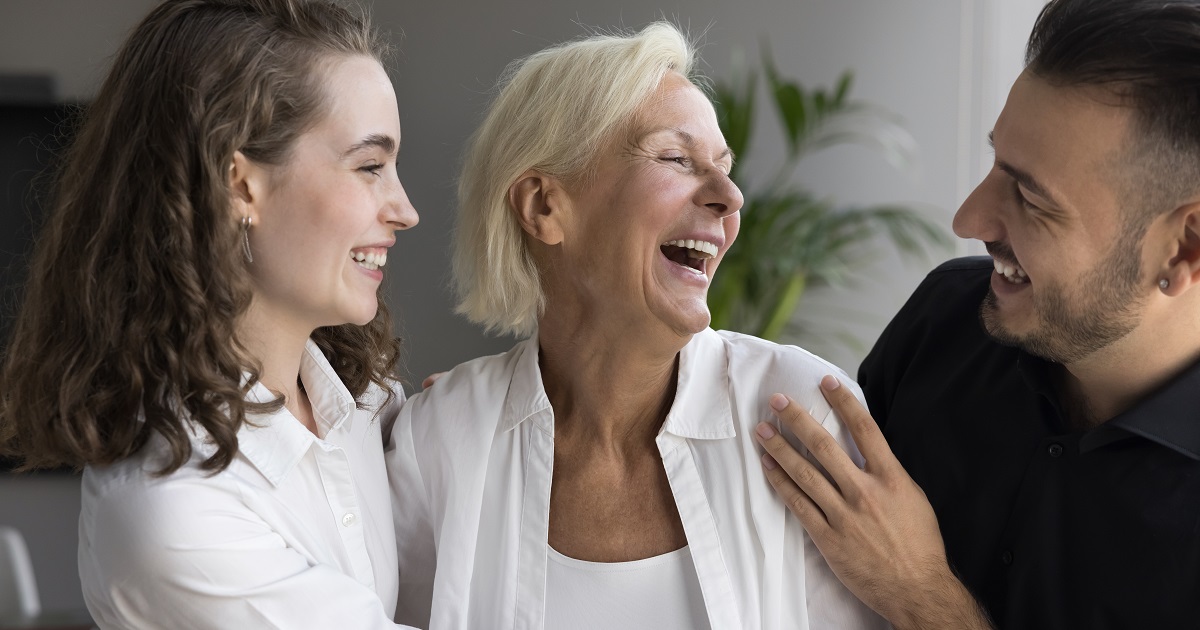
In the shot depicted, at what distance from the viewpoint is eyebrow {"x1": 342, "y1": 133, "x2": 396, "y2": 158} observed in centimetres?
152

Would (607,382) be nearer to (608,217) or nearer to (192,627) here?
(608,217)

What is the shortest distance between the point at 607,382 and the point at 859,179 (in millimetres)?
3004

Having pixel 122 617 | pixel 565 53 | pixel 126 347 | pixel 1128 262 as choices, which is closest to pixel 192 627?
pixel 122 617

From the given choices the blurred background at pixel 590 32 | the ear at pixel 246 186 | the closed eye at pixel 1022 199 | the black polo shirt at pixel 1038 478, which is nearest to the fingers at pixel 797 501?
the black polo shirt at pixel 1038 478

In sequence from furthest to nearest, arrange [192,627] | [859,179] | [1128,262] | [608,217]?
[859,179] → [608,217] → [1128,262] → [192,627]

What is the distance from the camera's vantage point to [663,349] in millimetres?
1781

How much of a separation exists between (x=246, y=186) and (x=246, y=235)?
0.23ft

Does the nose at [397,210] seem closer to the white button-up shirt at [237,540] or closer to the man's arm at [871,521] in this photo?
the white button-up shirt at [237,540]

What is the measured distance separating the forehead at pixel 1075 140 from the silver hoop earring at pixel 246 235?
1147 mm

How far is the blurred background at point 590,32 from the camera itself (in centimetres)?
436

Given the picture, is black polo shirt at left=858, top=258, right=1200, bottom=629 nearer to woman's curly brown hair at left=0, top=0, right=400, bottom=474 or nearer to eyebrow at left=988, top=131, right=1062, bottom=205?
eyebrow at left=988, top=131, right=1062, bottom=205

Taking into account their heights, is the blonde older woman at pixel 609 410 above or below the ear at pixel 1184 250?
below

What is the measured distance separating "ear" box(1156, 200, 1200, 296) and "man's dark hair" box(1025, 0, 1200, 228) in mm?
25

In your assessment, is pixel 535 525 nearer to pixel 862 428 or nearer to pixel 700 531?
pixel 700 531
